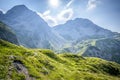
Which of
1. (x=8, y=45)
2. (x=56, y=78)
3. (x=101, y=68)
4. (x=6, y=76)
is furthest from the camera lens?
(x=101, y=68)

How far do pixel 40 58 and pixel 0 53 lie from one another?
30237 millimetres

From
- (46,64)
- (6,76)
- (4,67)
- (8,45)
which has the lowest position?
(6,76)

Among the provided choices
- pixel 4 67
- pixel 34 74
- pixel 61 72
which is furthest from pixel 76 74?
pixel 4 67

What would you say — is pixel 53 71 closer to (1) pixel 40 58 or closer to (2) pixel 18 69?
(1) pixel 40 58

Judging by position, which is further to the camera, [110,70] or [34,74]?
[110,70]

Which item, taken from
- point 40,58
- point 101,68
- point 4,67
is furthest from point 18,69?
point 101,68

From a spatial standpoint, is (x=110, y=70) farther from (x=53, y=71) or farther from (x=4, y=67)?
(x=4, y=67)

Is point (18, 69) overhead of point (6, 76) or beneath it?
overhead

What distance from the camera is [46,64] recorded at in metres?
119

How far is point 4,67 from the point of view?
293ft

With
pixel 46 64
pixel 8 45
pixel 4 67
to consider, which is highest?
pixel 8 45

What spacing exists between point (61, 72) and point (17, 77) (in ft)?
123

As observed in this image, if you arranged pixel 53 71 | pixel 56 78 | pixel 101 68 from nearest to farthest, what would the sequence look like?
pixel 56 78 → pixel 53 71 → pixel 101 68

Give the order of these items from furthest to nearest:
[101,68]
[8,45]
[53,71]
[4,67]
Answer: [101,68] < [8,45] < [53,71] < [4,67]
